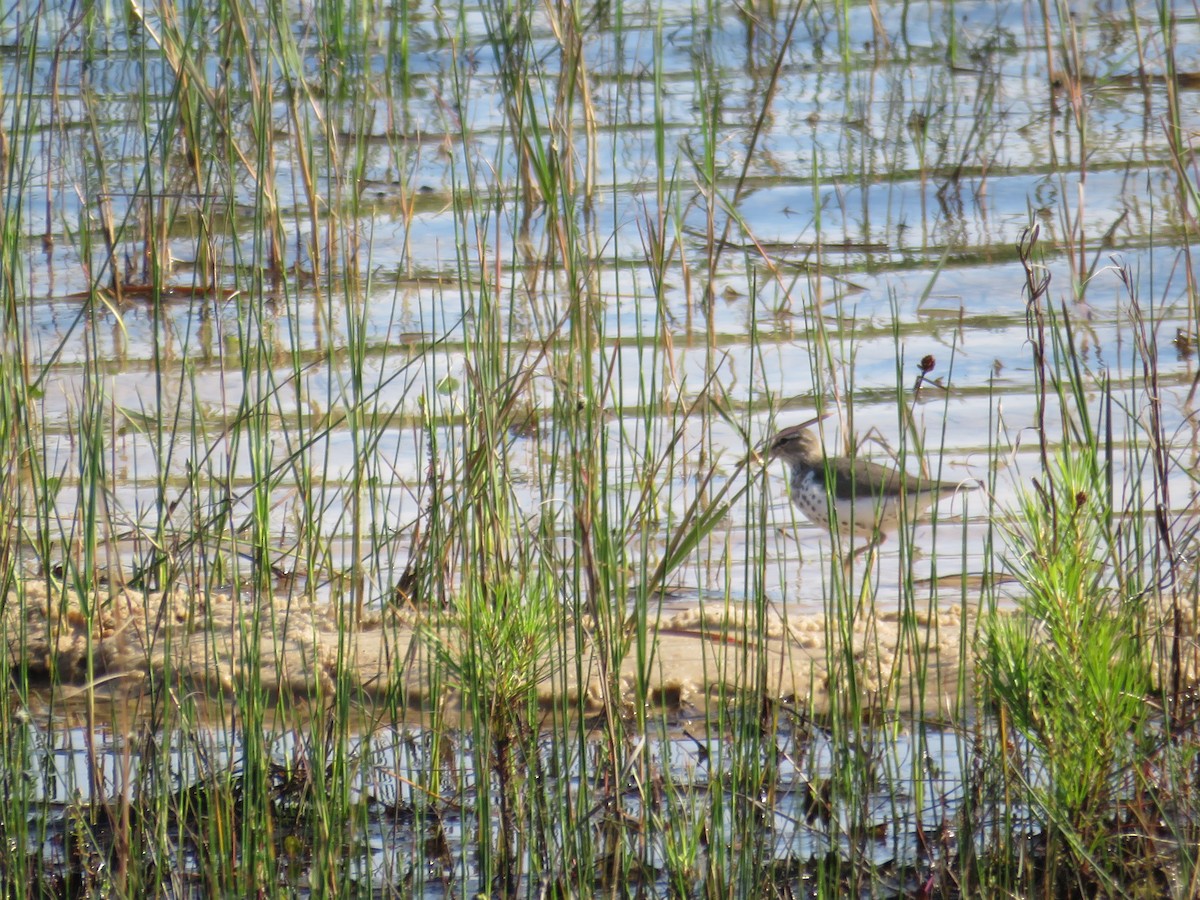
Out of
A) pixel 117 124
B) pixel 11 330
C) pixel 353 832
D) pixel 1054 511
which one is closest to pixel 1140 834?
pixel 1054 511

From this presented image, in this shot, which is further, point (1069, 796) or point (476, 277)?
point (476, 277)

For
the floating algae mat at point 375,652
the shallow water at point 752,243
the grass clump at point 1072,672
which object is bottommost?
the floating algae mat at point 375,652

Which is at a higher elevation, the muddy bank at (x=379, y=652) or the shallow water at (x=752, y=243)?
the shallow water at (x=752, y=243)

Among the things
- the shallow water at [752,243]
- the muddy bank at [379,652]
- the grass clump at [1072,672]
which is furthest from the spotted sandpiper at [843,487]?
the grass clump at [1072,672]

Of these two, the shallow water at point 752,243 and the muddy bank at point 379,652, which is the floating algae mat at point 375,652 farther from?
the shallow water at point 752,243

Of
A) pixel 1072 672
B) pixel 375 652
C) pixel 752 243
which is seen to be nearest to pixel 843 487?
pixel 752 243

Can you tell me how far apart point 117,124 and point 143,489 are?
271 centimetres

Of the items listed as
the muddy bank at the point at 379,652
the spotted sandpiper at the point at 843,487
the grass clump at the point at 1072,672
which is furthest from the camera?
the spotted sandpiper at the point at 843,487

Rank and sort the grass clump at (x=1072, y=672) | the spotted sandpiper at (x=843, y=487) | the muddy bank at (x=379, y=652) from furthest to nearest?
1. the spotted sandpiper at (x=843, y=487)
2. the muddy bank at (x=379, y=652)
3. the grass clump at (x=1072, y=672)

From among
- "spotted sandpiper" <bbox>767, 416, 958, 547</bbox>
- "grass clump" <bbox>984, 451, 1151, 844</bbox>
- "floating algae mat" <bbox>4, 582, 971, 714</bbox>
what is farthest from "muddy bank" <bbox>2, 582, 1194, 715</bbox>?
"spotted sandpiper" <bbox>767, 416, 958, 547</bbox>

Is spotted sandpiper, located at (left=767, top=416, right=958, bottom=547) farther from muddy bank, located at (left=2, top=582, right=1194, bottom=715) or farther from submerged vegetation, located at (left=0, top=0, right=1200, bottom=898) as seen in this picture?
muddy bank, located at (left=2, top=582, right=1194, bottom=715)

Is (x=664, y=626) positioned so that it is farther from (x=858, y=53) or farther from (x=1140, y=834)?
(x=858, y=53)

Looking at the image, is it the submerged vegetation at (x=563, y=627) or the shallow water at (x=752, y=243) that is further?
the shallow water at (x=752, y=243)

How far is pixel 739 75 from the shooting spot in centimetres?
665
